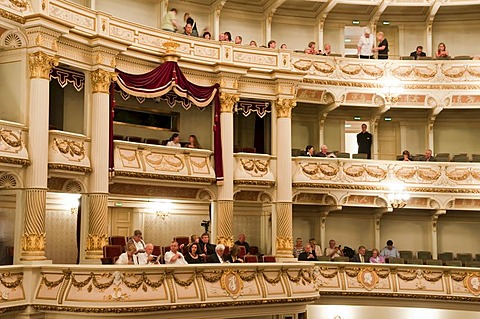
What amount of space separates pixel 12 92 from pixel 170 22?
6966 mm

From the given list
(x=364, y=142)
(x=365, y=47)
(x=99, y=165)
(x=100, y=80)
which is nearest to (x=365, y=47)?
(x=365, y=47)

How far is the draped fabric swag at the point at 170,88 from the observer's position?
18.7 m

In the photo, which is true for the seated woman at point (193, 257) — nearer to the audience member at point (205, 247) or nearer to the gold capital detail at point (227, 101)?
the audience member at point (205, 247)

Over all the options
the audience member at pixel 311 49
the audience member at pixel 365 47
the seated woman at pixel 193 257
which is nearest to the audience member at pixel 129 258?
the seated woman at pixel 193 257

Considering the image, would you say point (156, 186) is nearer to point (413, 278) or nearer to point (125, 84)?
point (125, 84)

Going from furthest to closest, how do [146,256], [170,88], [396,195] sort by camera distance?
[396,195] < [170,88] < [146,256]

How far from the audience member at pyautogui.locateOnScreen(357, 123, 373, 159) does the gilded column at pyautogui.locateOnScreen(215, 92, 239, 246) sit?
18.0 ft

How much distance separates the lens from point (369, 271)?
66.5ft

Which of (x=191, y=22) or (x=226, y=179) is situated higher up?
(x=191, y=22)

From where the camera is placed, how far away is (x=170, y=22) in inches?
850

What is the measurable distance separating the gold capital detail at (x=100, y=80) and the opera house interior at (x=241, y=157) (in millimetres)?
37

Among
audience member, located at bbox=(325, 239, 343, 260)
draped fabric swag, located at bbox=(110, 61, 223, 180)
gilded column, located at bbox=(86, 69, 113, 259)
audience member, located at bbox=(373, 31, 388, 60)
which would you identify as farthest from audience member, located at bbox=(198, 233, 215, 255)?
audience member, located at bbox=(373, 31, 388, 60)

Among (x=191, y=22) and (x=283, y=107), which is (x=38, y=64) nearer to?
(x=191, y=22)

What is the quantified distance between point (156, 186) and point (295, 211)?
6.14 m
